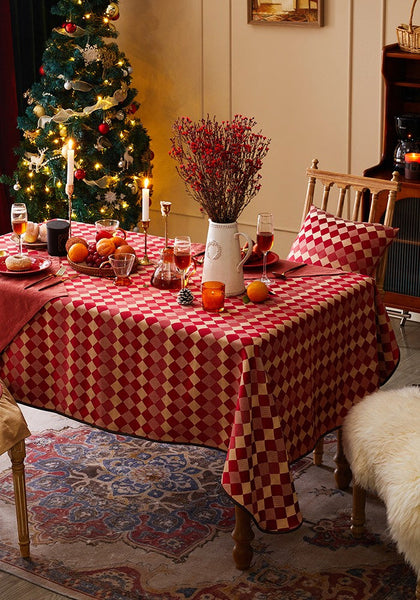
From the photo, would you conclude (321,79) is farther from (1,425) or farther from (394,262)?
(1,425)

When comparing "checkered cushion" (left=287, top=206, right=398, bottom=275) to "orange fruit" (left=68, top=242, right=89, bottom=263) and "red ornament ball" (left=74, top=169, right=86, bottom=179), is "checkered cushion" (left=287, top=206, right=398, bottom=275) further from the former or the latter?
"red ornament ball" (left=74, top=169, right=86, bottom=179)

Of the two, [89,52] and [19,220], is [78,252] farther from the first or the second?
[89,52]

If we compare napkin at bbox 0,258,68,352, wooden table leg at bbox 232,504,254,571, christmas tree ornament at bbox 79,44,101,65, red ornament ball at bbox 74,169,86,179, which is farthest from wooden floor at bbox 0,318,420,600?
christmas tree ornament at bbox 79,44,101,65

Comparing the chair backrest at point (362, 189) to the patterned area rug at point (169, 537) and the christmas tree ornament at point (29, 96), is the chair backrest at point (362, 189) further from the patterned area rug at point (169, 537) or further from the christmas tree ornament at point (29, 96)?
the christmas tree ornament at point (29, 96)

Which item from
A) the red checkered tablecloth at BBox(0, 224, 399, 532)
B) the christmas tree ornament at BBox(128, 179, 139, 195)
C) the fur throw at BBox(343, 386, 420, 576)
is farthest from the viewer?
the christmas tree ornament at BBox(128, 179, 139, 195)

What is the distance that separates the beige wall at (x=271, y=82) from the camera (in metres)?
5.01

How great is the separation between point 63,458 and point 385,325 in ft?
4.35

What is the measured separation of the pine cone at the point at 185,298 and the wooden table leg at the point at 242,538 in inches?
26.4

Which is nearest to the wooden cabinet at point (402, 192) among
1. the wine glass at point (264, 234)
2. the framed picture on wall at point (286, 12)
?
the framed picture on wall at point (286, 12)

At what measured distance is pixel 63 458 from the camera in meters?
3.57

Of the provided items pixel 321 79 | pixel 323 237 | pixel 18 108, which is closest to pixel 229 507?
pixel 323 237

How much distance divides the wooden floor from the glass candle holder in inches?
38.6

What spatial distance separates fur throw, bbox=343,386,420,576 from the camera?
252 cm

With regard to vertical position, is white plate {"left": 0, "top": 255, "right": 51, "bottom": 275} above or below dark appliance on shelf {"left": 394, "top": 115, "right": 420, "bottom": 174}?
below
